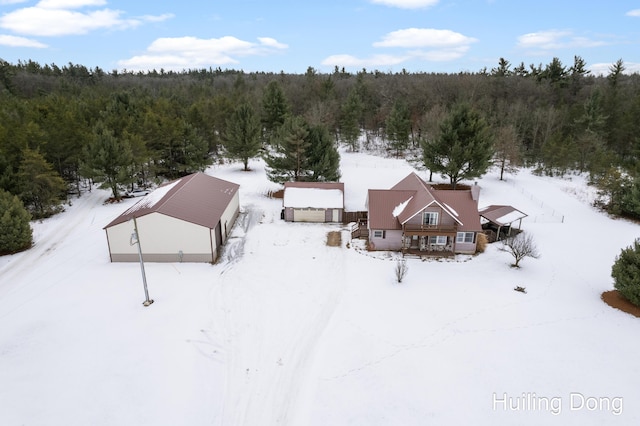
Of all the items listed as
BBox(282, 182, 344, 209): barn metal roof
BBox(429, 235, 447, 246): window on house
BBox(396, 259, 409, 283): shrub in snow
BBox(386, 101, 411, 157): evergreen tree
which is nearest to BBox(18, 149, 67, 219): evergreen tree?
BBox(282, 182, 344, 209): barn metal roof

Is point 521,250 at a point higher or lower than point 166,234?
lower

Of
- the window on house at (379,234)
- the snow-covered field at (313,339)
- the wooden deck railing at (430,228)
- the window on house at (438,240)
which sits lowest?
the snow-covered field at (313,339)

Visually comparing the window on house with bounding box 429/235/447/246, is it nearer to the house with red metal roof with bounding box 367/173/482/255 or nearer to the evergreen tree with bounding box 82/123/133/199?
the house with red metal roof with bounding box 367/173/482/255

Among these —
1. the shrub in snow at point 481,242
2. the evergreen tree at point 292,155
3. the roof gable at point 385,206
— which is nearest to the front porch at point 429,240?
the roof gable at point 385,206

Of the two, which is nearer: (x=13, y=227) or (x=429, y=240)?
(x=13, y=227)

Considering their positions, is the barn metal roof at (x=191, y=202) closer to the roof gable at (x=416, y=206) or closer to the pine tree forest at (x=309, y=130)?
the pine tree forest at (x=309, y=130)

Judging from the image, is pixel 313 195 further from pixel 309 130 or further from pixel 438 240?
pixel 438 240

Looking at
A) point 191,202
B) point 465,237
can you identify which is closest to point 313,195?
point 191,202
